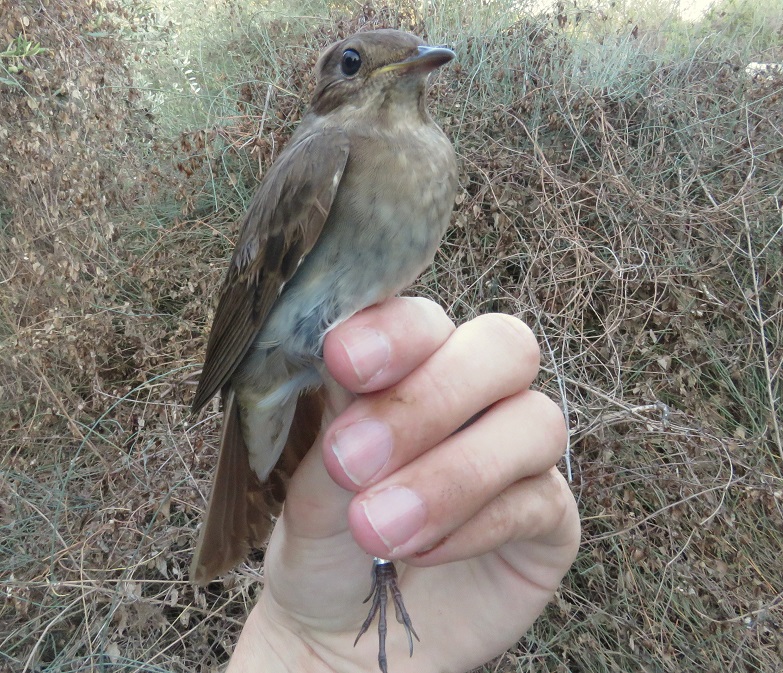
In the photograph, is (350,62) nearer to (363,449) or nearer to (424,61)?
(424,61)

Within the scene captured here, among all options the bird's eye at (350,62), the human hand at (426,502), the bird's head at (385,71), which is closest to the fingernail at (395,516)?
the human hand at (426,502)

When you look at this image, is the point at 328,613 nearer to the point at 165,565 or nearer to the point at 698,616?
the point at 165,565

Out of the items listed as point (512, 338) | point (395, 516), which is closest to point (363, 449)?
point (395, 516)

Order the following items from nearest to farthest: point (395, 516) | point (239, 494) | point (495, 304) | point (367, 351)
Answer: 1. point (395, 516)
2. point (367, 351)
3. point (239, 494)
4. point (495, 304)

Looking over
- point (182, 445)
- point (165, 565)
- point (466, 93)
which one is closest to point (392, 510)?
point (165, 565)

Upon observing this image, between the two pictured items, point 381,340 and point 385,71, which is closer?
point 381,340

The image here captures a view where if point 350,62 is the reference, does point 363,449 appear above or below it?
below

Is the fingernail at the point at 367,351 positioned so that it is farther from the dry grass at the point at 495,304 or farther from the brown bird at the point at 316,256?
the dry grass at the point at 495,304

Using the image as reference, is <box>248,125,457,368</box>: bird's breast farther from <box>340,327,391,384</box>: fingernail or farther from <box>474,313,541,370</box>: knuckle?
<box>474,313,541,370</box>: knuckle

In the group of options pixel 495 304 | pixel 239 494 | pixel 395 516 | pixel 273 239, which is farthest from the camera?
pixel 495 304
